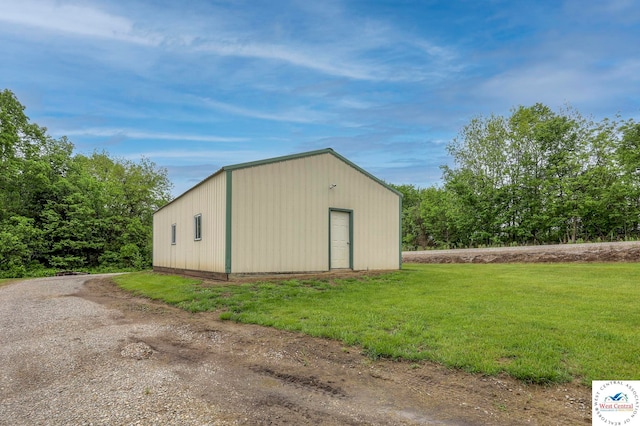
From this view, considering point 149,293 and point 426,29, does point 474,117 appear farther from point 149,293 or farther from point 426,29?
point 149,293

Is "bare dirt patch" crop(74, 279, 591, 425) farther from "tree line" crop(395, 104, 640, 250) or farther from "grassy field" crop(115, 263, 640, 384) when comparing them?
"tree line" crop(395, 104, 640, 250)

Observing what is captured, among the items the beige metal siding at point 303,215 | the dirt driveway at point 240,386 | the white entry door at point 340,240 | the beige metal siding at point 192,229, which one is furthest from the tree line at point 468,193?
the dirt driveway at point 240,386

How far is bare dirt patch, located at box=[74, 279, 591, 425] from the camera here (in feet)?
9.71

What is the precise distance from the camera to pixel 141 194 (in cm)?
3206

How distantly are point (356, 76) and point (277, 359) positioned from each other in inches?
520

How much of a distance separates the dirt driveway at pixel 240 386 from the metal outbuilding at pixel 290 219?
529 centimetres

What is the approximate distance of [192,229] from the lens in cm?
1378

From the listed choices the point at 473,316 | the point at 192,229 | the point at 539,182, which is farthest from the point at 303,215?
the point at 539,182

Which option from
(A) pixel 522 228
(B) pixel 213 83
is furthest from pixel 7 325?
(A) pixel 522 228

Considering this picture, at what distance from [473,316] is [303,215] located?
7.25 m

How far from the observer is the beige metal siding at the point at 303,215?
11094mm

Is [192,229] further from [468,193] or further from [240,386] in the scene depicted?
[468,193]

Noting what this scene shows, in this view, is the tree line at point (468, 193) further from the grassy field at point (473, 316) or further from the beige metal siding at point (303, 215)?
the beige metal siding at point (303, 215)

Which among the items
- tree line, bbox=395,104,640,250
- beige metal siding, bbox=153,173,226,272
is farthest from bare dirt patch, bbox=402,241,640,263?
beige metal siding, bbox=153,173,226,272
